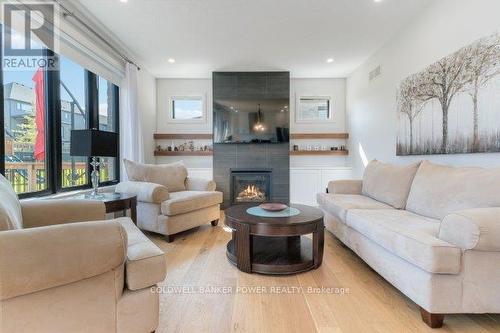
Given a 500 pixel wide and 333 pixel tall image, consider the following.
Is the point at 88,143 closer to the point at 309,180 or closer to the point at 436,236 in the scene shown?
the point at 436,236

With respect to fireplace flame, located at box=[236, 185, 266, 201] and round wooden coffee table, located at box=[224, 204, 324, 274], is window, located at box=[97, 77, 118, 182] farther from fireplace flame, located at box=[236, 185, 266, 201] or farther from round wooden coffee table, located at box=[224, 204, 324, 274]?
round wooden coffee table, located at box=[224, 204, 324, 274]

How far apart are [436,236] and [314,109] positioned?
3781mm

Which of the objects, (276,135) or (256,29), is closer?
(256,29)

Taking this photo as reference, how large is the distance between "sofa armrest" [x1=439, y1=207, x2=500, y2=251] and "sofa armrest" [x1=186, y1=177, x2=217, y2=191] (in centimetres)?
275

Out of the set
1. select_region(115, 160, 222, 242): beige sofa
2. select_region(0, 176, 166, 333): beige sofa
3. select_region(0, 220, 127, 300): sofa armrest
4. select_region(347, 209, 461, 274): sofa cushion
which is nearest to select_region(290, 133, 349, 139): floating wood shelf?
select_region(115, 160, 222, 242): beige sofa

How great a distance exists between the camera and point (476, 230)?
1.33m

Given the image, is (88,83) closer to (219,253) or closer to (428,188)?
(219,253)

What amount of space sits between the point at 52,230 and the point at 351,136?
4650 mm

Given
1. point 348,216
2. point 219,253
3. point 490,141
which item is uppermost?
point 490,141

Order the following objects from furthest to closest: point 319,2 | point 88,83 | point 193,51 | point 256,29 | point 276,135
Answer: point 276,135 → point 193,51 → point 88,83 → point 256,29 → point 319,2

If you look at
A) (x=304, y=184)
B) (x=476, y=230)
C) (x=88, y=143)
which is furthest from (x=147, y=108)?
(x=476, y=230)

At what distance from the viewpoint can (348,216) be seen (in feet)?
7.73

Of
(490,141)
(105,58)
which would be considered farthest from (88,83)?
(490,141)

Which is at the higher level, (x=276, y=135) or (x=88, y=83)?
(x=88, y=83)
